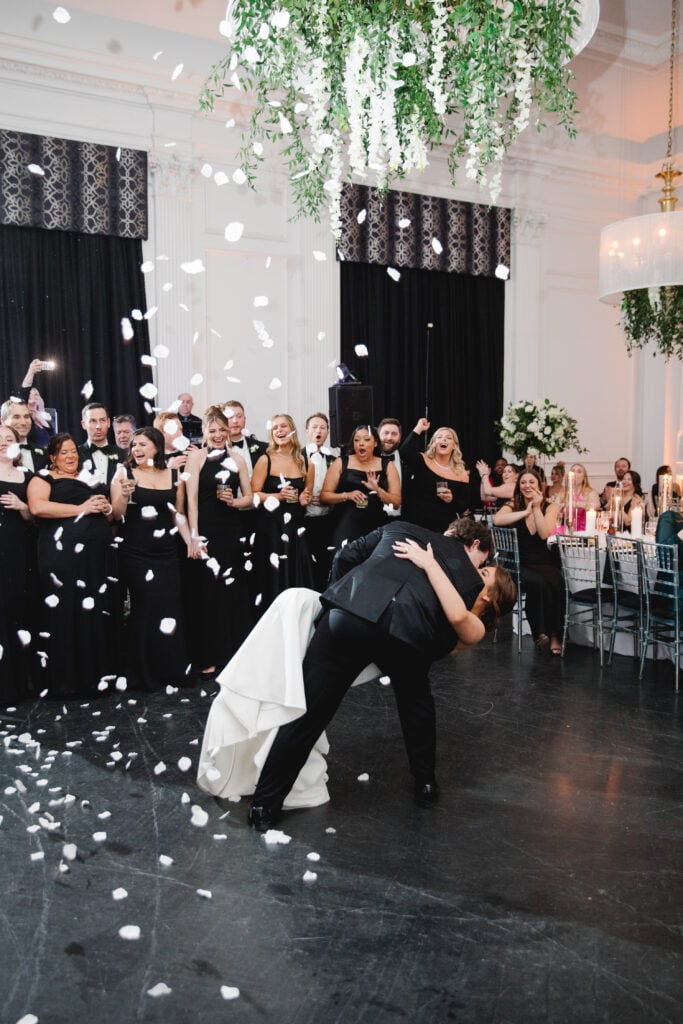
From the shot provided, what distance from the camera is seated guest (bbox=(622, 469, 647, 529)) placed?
777cm

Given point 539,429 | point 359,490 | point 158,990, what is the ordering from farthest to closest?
point 539,429, point 359,490, point 158,990

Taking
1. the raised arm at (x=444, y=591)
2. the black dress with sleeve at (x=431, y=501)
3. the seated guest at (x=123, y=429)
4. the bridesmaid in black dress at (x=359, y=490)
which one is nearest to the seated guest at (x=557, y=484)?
the black dress with sleeve at (x=431, y=501)

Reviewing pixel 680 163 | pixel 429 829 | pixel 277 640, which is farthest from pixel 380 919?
pixel 680 163

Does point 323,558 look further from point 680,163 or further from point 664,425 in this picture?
point 680,163

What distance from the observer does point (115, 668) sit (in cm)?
527

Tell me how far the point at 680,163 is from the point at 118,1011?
11523mm

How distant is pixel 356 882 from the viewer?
2955mm

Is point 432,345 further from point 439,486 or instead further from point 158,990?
point 158,990

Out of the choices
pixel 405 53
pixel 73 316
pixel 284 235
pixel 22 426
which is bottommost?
pixel 22 426

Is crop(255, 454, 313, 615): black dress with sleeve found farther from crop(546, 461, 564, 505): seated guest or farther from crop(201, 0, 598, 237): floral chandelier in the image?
crop(201, 0, 598, 237): floral chandelier

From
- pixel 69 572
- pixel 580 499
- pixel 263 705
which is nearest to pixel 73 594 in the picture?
pixel 69 572

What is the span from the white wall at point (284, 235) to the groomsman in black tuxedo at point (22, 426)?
9.51 ft

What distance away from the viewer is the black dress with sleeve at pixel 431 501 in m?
6.59

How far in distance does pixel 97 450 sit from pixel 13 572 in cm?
103
